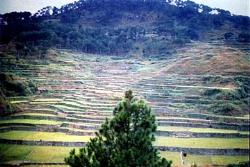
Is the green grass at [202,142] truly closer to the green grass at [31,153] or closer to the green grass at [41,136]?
the green grass at [41,136]

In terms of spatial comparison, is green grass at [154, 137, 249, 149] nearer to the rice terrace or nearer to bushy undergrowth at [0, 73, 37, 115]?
Result: the rice terrace

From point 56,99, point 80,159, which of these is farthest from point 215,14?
point 80,159

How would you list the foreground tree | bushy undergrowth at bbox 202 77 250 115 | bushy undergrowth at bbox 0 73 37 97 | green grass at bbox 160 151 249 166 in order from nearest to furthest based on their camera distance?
the foreground tree, green grass at bbox 160 151 249 166, bushy undergrowth at bbox 202 77 250 115, bushy undergrowth at bbox 0 73 37 97

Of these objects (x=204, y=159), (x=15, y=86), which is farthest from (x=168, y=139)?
(x=15, y=86)

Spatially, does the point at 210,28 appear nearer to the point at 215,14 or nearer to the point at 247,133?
the point at 215,14

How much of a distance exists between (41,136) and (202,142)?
13.0 ft

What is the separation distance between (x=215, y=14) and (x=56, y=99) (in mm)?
4737

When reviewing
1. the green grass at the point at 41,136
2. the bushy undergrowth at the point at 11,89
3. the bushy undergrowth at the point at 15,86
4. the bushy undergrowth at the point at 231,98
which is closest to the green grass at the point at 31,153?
the green grass at the point at 41,136

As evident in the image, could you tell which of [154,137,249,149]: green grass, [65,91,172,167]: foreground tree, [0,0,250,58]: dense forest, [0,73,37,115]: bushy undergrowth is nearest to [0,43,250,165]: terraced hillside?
[154,137,249,149]: green grass

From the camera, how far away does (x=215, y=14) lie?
11297mm

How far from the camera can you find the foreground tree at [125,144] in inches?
247

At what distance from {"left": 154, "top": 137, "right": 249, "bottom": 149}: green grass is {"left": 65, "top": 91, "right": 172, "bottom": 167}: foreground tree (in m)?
4.10

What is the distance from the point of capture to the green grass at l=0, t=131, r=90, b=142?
10.4m

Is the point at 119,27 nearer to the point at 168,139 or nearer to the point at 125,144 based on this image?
the point at 168,139
